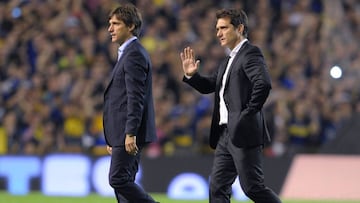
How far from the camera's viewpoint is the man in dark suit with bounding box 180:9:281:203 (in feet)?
26.9

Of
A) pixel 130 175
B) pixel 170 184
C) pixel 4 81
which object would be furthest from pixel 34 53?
pixel 130 175

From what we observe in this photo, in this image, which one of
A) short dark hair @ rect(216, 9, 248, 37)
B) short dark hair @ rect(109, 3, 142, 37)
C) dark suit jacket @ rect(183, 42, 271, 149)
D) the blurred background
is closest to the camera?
dark suit jacket @ rect(183, 42, 271, 149)

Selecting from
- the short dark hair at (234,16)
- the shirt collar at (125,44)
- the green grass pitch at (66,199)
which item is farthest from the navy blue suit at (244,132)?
the green grass pitch at (66,199)

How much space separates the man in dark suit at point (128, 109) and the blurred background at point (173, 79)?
23.3ft

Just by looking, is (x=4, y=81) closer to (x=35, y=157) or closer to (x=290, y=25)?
(x=35, y=157)

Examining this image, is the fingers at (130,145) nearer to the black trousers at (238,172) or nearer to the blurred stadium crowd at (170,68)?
the black trousers at (238,172)

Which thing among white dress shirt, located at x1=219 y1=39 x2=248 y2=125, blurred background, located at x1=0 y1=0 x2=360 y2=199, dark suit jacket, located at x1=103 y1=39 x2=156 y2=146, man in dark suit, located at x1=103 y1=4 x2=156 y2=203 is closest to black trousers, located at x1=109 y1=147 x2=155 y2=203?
man in dark suit, located at x1=103 y1=4 x2=156 y2=203

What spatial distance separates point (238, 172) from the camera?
8250 mm

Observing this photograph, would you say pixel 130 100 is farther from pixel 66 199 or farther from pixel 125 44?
pixel 66 199

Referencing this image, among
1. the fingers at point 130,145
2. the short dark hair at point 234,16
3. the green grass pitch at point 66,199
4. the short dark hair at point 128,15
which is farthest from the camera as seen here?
the green grass pitch at point 66,199

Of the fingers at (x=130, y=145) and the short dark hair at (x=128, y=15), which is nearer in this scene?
the fingers at (x=130, y=145)

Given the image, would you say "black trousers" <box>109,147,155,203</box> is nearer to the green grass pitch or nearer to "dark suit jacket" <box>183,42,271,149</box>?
"dark suit jacket" <box>183,42,271,149</box>

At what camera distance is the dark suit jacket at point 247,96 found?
8125mm

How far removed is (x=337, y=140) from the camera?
1552 cm
